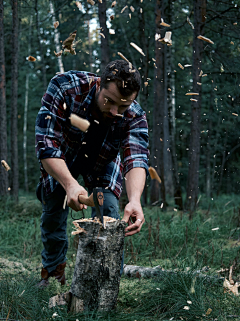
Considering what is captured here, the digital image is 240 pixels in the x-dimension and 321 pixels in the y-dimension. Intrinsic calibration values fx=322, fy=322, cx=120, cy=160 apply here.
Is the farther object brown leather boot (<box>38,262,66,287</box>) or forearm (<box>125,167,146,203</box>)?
brown leather boot (<box>38,262,66,287</box>)

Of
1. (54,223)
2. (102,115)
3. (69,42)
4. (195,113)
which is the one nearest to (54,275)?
(54,223)

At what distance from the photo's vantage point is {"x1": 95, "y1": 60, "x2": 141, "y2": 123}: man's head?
2.33 m

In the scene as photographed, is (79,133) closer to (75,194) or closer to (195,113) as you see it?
(75,194)

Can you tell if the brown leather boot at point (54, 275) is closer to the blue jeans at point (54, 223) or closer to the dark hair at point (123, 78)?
the blue jeans at point (54, 223)

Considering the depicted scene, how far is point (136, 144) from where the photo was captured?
9.10ft

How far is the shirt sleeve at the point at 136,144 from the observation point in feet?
8.93

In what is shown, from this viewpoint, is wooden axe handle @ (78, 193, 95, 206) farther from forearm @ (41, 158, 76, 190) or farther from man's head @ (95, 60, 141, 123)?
man's head @ (95, 60, 141, 123)

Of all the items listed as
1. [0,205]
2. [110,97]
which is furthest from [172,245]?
[0,205]

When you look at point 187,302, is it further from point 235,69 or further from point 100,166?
point 235,69

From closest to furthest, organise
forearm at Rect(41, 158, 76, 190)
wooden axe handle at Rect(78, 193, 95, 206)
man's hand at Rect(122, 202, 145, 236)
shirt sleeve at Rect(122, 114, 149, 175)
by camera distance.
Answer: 1. wooden axe handle at Rect(78, 193, 95, 206)
2. forearm at Rect(41, 158, 76, 190)
3. man's hand at Rect(122, 202, 145, 236)
4. shirt sleeve at Rect(122, 114, 149, 175)

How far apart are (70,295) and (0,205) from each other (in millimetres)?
4532

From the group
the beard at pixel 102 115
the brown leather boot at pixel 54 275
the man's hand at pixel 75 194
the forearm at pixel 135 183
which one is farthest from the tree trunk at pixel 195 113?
the man's hand at pixel 75 194

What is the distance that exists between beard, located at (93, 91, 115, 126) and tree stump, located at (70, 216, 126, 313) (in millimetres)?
834

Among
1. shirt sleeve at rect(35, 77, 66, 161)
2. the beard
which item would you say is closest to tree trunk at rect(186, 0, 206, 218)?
the beard
